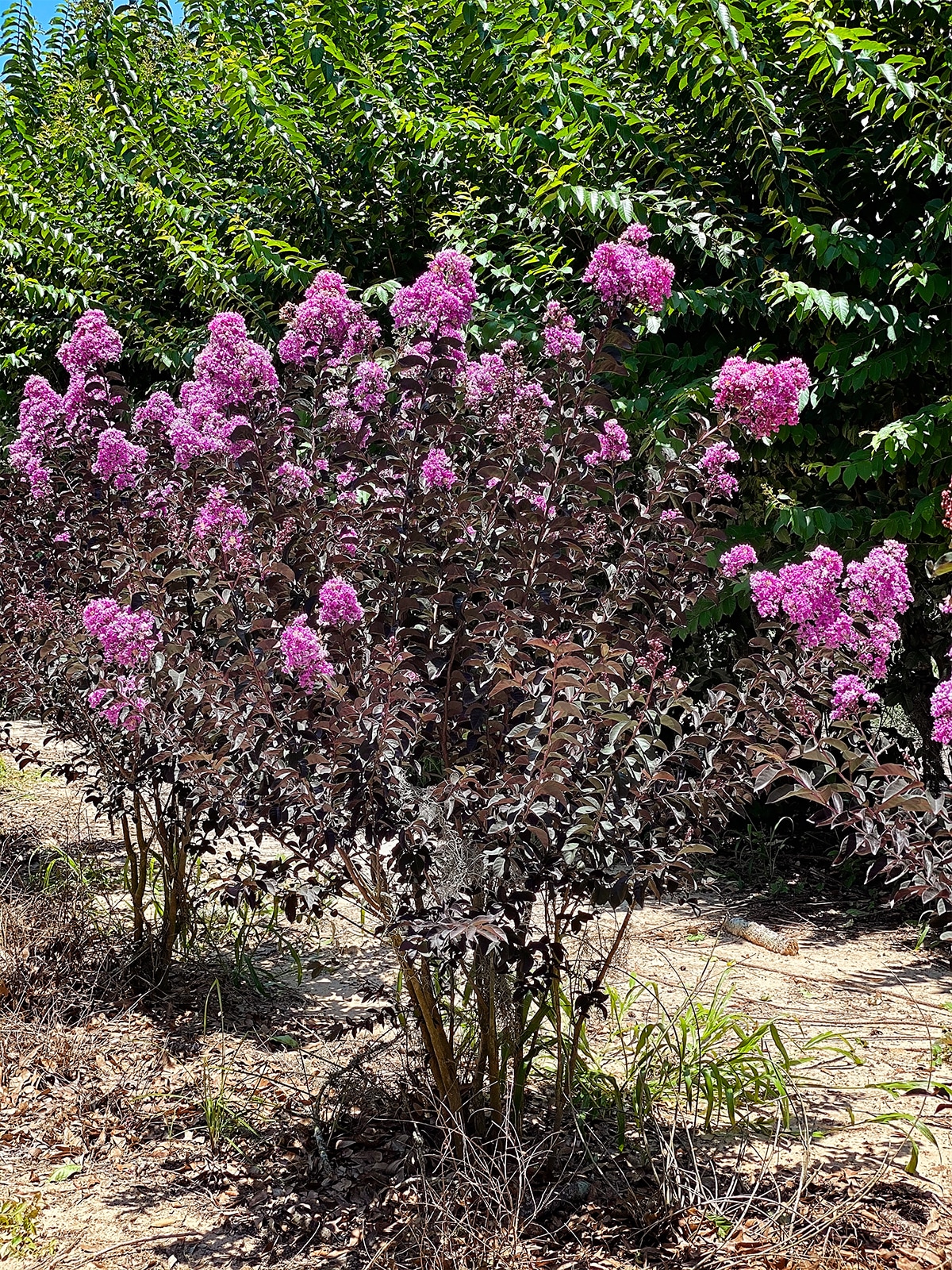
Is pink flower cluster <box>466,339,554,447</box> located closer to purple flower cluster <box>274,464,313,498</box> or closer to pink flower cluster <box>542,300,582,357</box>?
pink flower cluster <box>542,300,582,357</box>

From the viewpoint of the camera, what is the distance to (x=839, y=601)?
2586 millimetres

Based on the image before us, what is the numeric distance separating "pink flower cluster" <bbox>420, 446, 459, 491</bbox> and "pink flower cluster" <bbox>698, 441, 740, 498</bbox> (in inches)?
24.0

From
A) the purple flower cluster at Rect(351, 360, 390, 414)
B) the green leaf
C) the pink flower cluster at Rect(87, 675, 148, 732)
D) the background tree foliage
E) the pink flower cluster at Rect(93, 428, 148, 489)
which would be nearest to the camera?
the purple flower cluster at Rect(351, 360, 390, 414)

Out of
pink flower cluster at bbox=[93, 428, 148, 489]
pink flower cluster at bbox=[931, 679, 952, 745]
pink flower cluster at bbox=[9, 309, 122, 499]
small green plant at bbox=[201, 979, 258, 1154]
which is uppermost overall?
pink flower cluster at bbox=[9, 309, 122, 499]

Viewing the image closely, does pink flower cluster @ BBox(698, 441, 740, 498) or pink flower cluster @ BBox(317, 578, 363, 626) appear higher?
pink flower cluster @ BBox(698, 441, 740, 498)

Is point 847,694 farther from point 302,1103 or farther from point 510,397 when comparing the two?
point 302,1103

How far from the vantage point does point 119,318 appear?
7.36 meters

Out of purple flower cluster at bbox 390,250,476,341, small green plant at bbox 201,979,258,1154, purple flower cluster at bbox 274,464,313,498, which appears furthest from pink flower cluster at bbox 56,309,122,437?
small green plant at bbox 201,979,258,1154

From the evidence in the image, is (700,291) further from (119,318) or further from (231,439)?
(119,318)

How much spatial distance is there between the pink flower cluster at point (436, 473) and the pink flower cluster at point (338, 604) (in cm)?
37

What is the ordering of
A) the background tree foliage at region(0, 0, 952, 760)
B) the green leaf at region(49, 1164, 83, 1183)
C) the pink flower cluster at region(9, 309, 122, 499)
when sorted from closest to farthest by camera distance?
the green leaf at region(49, 1164, 83, 1183) → the pink flower cluster at region(9, 309, 122, 499) → the background tree foliage at region(0, 0, 952, 760)

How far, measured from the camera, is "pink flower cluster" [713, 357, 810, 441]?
2.57 metres

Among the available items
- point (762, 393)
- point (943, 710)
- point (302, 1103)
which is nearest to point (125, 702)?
point (302, 1103)

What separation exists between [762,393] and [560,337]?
0.50m
